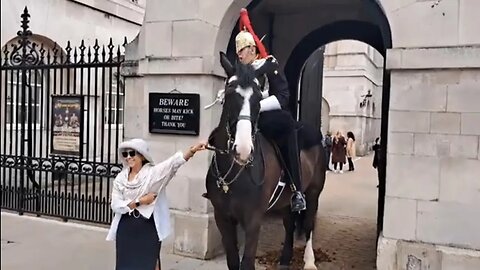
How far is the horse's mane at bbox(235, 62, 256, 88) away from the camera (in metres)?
3.86

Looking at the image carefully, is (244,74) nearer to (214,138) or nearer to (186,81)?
(214,138)

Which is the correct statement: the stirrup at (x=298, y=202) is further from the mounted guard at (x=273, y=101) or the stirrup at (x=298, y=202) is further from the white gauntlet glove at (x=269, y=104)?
the white gauntlet glove at (x=269, y=104)

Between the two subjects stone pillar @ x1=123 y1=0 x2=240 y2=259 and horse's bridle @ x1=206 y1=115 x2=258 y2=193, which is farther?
stone pillar @ x1=123 y1=0 x2=240 y2=259

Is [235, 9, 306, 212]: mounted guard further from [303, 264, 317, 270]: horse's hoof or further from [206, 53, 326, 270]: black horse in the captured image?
[303, 264, 317, 270]: horse's hoof

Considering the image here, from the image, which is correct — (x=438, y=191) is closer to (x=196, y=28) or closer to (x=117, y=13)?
(x=196, y=28)

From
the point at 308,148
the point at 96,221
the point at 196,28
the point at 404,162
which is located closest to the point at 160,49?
the point at 196,28

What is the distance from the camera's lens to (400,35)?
5.23 m

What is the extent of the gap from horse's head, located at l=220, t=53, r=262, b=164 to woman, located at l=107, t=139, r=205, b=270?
417 mm

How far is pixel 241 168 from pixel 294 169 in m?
0.97

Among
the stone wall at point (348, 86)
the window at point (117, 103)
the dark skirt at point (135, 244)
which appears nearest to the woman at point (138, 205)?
the dark skirt at point (135, 244)

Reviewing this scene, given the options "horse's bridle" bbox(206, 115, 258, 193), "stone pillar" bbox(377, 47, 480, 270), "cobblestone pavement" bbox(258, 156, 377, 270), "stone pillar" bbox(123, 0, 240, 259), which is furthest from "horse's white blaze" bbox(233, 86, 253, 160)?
"cobblestone pavement" bbox(258, 156, 377, 270)

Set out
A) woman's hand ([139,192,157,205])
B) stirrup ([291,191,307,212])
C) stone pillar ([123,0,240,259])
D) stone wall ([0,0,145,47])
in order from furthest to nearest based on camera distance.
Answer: stone wall ([0,0,145,47]) < stone pillar ([123,0,240,259]) < stirrup ([291,191,307,212]) < woman's hand ([139,192,157,205])

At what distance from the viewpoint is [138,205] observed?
Result: 12.5 feet

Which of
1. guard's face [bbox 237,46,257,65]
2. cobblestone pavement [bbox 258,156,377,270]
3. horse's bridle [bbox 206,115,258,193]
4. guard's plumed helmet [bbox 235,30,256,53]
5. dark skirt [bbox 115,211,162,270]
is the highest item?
guard's plumed helmet [bbox 235,30,256,53]
